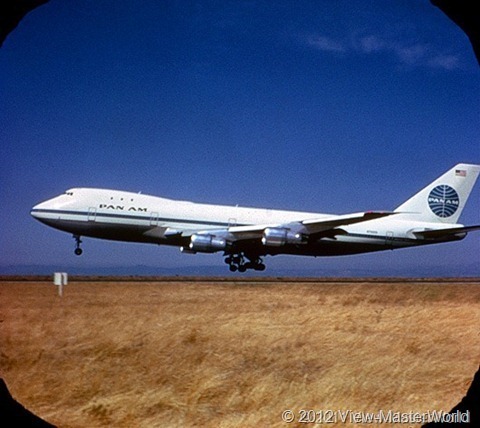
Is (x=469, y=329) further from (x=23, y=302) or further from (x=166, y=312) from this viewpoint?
(x=23, y=302)

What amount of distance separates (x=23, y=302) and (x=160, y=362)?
6.82 meters

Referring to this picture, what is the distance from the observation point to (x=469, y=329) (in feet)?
45.0

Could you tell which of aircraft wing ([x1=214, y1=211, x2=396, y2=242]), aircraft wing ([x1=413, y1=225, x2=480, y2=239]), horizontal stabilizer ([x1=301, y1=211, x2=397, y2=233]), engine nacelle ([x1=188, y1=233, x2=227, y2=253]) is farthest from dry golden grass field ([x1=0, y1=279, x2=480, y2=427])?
aircraft wing ([x1=413, y1=225, x2=480, y2=239])

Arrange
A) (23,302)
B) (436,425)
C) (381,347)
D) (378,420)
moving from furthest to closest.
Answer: (23,302)
(381,347)
(378,420)
(436,425)

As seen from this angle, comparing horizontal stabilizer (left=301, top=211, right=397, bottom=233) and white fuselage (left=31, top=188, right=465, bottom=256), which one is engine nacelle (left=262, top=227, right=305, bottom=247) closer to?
white fuselage (left=31, top=188, right=465, bottom=256)

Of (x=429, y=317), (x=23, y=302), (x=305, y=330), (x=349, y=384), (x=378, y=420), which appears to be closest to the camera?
(x=378, y=420)

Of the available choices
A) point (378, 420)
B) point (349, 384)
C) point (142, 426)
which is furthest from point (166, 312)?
point (378, 420)

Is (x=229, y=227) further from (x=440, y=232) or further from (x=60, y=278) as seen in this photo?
(x=60, y=278)

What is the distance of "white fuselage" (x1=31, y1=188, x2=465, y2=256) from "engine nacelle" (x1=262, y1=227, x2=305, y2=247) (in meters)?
0.68

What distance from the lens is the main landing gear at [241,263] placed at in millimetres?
27750

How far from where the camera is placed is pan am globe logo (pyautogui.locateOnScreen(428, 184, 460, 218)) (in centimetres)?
3359

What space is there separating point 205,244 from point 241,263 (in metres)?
3.89

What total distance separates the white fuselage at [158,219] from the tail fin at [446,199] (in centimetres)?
Result: 311

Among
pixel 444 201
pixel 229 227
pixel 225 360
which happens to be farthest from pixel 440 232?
pixel 225 360
